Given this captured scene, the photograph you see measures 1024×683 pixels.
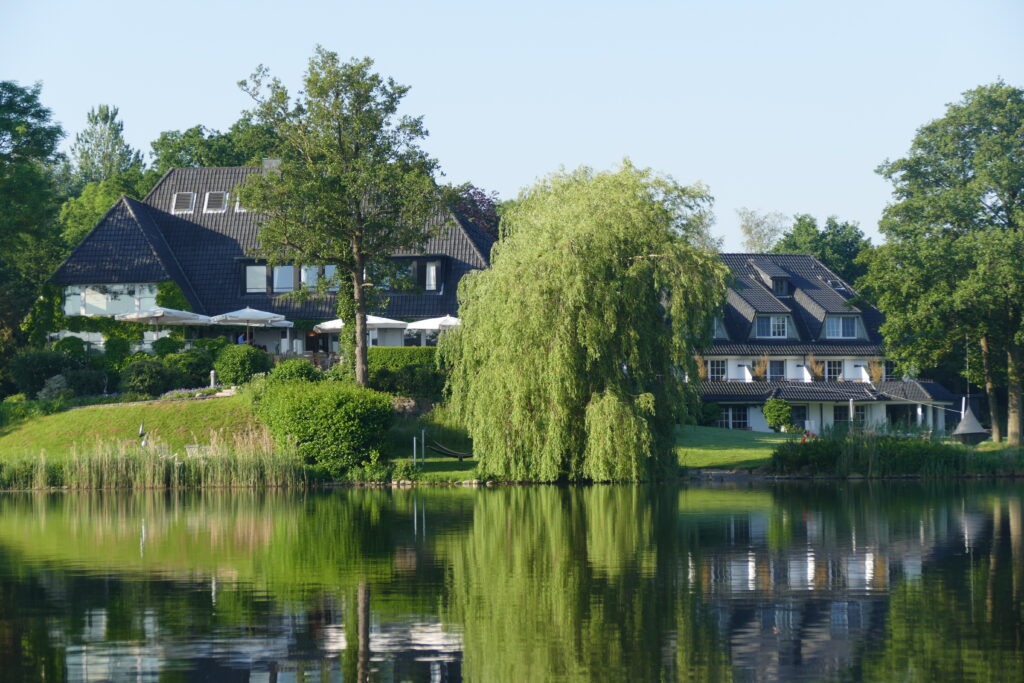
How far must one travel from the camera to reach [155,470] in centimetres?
4303

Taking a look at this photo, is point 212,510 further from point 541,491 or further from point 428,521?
point 541,491

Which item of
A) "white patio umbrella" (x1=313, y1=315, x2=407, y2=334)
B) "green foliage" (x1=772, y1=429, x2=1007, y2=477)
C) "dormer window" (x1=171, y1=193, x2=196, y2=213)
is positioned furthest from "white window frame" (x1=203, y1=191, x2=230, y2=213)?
"green foliage" (x1=772, y1=429, x2=1007, y2=477)

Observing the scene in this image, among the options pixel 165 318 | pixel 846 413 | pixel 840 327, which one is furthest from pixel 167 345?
pixel 840 327

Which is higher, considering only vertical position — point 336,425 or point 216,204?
point 216,204

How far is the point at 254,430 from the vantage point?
159ft

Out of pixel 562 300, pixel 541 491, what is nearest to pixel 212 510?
pixel 541 491

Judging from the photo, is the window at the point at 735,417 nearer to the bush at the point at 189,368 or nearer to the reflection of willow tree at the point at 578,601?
the bush at the point at 189,368

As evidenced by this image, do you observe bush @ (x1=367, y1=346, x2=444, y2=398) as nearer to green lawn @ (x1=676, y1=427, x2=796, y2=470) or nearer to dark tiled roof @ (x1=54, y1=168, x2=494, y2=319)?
dark tiled roof @ (x1=54, y1=168, x2=494, y2=319)

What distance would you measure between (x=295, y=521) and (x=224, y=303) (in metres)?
34.7

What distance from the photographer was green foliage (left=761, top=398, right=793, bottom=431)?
6825cm

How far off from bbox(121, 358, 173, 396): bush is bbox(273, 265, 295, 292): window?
13.0m

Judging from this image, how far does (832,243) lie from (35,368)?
55.4 m

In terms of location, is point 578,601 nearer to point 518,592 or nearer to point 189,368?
point 518,592

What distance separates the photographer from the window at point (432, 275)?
6519 cm
